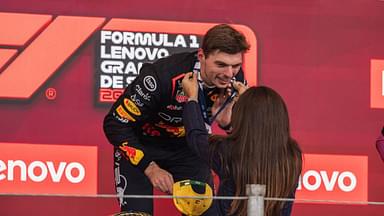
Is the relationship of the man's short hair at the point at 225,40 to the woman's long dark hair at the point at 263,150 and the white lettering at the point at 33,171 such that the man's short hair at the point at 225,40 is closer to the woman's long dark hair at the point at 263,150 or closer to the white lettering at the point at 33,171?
the woman's long dark hair at the point at 263,150

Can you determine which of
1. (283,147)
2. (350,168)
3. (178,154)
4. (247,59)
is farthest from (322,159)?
(283,147)

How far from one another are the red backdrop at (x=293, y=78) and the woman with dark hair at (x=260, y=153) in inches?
67.4

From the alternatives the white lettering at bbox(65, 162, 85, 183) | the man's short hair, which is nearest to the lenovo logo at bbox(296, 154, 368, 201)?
the white lettering at bbox(65, 162, 85, 183)

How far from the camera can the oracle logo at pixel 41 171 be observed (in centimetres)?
515

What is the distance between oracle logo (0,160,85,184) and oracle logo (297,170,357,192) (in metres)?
0.98

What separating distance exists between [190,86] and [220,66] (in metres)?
0.19

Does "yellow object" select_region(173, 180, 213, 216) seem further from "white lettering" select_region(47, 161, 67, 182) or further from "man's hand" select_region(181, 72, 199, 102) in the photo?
"white lettering" select_region(47, 161, 67, 182)

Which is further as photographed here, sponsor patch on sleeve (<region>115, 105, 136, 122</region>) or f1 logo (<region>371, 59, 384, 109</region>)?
f1 logo (<region>371, 59, 384, 109</region>)

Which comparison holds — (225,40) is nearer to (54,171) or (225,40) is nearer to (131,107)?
(131,107)

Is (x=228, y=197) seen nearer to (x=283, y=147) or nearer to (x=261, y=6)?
(x=283, y=147)

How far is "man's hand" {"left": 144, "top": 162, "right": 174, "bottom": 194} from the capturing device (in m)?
4.22

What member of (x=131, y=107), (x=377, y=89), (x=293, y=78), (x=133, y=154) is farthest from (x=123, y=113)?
(x=377, y=89)

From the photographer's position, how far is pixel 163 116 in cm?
450

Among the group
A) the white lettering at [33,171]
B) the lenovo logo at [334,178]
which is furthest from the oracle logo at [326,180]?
the white lettering at [33,171]
